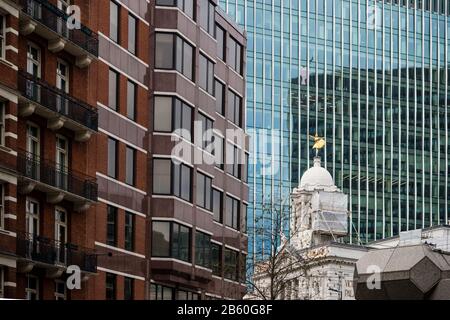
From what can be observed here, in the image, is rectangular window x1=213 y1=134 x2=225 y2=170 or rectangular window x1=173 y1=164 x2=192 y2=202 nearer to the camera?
rectangular window x1=173 y1=164 x2=192 y2=202

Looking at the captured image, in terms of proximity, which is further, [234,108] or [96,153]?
[234,108]

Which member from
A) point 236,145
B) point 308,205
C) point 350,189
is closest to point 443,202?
point 350,189

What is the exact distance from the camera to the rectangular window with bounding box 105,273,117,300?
52841mm

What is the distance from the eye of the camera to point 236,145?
2766 inches

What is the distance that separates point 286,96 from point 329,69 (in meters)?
9.55

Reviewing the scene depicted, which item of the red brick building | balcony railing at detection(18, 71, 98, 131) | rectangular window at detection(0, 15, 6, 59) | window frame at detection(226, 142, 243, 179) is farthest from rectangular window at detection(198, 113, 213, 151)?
rectangular window at detection(0, 15, 6, 59)

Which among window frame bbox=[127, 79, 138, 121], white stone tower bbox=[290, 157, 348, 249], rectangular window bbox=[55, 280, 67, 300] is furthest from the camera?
white stone tower bbox=[290, 157, 348, 249]

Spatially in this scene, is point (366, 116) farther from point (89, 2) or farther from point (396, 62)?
point (89, 2)

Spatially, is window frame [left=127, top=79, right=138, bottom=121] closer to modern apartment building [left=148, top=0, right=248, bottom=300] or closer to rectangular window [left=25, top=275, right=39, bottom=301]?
modern apartment building [left=148, top=0, right=248, bottom=300]

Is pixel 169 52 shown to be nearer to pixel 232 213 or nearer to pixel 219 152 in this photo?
pixel 219 152

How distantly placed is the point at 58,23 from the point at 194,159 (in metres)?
15.4

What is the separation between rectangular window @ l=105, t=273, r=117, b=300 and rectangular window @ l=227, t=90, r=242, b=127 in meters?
18.5

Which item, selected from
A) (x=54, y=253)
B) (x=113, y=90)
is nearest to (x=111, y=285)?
(x=54, y=253)

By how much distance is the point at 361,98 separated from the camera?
181125mm
